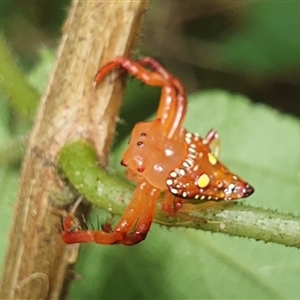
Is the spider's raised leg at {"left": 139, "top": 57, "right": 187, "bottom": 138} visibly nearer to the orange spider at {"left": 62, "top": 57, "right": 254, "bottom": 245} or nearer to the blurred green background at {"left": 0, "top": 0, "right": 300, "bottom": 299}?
the orange spider at {"left": 62, "top": 57, "right": 254, "bottom": 245}

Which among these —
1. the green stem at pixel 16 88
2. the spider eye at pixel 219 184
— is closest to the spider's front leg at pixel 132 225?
the spider eye at pixel 219 184

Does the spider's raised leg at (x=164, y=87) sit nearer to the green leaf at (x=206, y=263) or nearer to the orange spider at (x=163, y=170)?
the orange spider at (x=163, y=170)

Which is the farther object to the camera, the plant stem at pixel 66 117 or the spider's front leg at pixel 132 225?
the plant stem at pixel 66 117

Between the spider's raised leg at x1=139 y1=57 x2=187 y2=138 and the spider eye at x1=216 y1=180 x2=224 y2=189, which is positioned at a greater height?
the spider's raised leg at x1=139 y1=57 x2=187 y2=138

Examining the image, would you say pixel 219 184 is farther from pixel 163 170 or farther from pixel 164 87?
pixel 164 87

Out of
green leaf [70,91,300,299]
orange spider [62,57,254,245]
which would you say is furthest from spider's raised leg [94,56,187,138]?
green leaf [70,91,300,299]

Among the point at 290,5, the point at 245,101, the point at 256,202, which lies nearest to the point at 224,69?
the point at 290,5

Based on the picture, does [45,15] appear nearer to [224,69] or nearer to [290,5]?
[224,69]

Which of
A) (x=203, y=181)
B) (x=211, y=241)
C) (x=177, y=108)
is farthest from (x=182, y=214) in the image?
(x=211, y=241)
